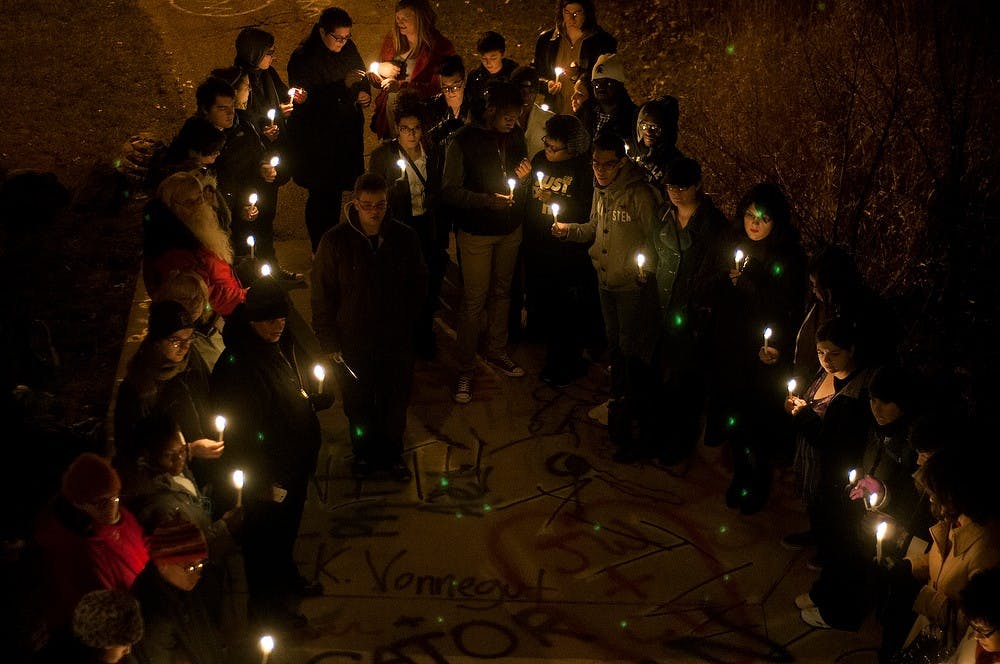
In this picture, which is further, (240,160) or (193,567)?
(240,160)

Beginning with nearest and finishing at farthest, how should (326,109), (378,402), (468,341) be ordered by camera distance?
(378,402) → (468,341) → (326,109)

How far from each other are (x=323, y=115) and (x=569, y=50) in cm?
194

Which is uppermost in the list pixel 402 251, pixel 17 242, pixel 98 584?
pixel 402 251

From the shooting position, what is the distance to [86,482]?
12.5 ft

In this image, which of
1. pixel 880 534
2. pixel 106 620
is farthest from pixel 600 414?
pixel 106 620

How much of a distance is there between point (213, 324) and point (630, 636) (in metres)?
2.59

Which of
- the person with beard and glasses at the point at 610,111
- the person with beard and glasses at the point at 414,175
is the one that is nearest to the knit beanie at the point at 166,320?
the person with beard and glasses at the point at 414,175

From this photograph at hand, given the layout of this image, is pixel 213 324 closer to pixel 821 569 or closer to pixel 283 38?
pixel 821 569

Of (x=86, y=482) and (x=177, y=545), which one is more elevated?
(x=86, y=482)

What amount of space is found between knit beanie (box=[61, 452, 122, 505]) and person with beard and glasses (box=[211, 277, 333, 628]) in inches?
35.0

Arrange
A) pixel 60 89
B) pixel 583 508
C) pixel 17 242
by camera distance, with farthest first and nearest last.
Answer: pixel 60 89
pixel 17 242
pixel 583 508

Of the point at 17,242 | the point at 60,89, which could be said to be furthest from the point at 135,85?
the point at 17,242

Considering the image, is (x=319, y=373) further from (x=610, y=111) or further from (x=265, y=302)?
(x=610, y=111)

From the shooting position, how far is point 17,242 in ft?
30.6
